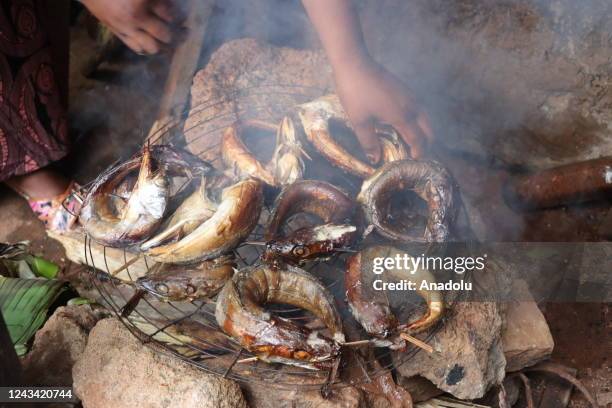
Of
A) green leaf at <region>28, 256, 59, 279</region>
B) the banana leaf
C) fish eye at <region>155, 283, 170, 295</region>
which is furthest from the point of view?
green leaf at <region>28, 256, 59, 279</region>

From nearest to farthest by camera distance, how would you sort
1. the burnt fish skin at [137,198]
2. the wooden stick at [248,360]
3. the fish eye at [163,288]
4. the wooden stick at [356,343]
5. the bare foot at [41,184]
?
1. the wooden stick at [356,343]
2. the wooden stick at [248,360]
3. the fish eye at [163,288]
4. the burnt fish skin at [137,198]
5. the bare foot at [41,184]

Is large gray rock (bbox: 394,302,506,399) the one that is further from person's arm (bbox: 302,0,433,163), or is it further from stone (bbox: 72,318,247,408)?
person's arm (bbox: 302,0,433,163)

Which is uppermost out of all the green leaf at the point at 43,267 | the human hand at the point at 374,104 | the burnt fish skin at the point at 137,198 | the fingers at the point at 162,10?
the human hand at the point at 374,104

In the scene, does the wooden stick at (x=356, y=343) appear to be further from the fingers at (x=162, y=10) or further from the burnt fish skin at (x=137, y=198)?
the fingers at (x=162, y=10)

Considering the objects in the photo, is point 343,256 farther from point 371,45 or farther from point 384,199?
point 371,45

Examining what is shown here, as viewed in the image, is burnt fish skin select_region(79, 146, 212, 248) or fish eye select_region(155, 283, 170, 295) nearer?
fish eye select_region(155, 283, 170, 295)

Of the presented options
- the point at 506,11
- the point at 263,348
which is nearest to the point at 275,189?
the point at 263,348

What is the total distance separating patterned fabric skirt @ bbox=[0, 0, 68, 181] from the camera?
10.1ft

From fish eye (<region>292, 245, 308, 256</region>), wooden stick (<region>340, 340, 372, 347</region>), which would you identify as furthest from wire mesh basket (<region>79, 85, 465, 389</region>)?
fish eye (<region>292, 245, 308, 256</region>)

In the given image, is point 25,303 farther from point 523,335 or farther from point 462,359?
point 523,335

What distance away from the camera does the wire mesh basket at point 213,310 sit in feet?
7.75

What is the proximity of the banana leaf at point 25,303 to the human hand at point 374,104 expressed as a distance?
214 cm

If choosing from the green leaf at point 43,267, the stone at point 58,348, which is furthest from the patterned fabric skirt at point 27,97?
the stone at point 58,348

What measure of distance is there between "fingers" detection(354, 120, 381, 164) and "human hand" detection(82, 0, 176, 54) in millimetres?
1184
